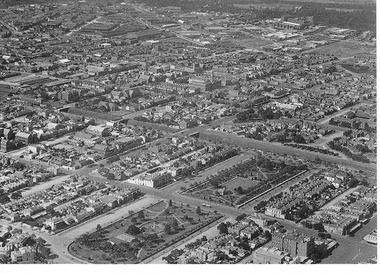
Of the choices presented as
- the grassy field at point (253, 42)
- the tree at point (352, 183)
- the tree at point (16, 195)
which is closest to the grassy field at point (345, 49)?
the grassy field at point (253, 42)

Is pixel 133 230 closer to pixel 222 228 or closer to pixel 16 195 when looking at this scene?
pixel 222 228

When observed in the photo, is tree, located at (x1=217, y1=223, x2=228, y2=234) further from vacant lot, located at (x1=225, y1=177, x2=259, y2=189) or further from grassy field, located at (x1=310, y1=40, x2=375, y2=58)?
grassy field, located at (x1=310, y1=40, x2=375, y2=58)

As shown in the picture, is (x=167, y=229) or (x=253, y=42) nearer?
A: (x=167, y=229)

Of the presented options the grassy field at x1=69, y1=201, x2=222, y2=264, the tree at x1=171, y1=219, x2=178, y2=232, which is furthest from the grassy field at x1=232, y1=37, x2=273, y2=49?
the tree at x1=171, y1=219, x2=178, y2=232

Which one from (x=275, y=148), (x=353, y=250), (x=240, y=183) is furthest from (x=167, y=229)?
(x=275, y=148)

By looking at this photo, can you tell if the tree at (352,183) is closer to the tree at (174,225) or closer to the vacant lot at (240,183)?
the vacant lot at (240,183)

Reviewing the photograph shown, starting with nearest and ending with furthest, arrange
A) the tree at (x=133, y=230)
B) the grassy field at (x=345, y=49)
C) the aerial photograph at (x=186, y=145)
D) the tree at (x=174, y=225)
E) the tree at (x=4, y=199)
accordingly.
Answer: the aerial photograph at (x=186, y=145) → the tree at (x=133, y=230) → the tree at (x=174, y=225) → the tree at (x=4, y=199) → the grassy field at (x=345, y=49)

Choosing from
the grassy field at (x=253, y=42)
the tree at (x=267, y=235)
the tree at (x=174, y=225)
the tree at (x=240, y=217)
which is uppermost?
the tree at (x=267, y=235)

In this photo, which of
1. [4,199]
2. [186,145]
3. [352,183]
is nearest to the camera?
[4,199]
